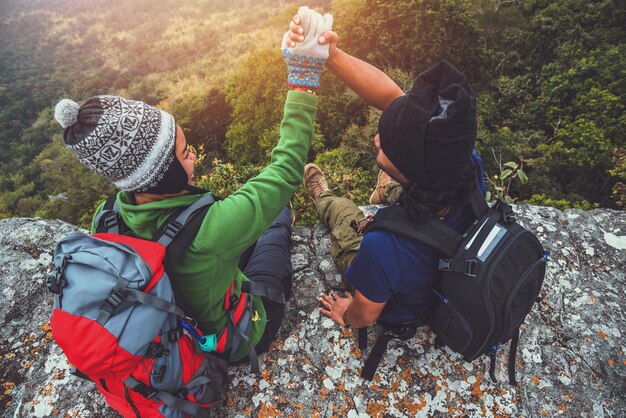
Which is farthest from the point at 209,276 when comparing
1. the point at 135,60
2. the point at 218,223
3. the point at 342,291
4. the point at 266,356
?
the point at 135,60

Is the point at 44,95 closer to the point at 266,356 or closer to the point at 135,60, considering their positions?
the point at 135,60

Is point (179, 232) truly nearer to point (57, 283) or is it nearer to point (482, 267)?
point (57, 283)

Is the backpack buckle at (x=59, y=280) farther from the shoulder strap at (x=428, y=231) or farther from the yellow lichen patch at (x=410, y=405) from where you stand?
the yellow lichen patch at (x=410, y=405)

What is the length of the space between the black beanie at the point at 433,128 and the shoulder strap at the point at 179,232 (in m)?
0.85

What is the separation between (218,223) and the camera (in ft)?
4.52

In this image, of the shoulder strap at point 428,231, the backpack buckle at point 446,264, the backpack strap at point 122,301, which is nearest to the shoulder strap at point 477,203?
the shoulder strap at point 428,231

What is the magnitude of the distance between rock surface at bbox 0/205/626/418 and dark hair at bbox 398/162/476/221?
1.09 meters

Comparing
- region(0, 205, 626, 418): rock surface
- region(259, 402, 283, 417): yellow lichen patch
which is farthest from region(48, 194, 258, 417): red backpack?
region(0, 205, 626, 418): rock surface

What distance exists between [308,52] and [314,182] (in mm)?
1832

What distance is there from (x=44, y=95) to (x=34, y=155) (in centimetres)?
752

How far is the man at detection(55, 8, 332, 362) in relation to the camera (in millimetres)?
1196

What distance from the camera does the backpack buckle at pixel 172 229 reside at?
4.52 ft

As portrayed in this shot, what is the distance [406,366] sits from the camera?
78.5 inches

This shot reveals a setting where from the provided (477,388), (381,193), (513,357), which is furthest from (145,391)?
(381,193)
